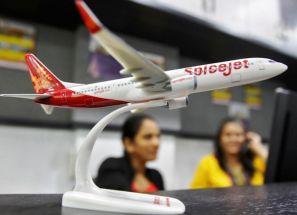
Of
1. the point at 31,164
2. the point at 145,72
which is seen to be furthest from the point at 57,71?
the point at 145,72

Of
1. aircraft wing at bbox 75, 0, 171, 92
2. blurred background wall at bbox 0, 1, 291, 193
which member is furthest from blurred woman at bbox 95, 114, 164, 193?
aircraft wing at bbox 75, 0, 171, 92

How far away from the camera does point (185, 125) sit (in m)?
1.94

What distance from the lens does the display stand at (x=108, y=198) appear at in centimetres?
44

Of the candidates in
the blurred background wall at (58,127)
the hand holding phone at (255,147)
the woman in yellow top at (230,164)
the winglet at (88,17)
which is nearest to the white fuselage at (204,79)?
the winglet at (88,17)

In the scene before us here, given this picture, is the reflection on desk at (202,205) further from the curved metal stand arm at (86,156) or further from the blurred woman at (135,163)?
the blurred woman at (135,163)

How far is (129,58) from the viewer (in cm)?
41

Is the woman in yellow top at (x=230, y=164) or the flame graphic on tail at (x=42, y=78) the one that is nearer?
the flame graphic on tail at (x=42, y=78)

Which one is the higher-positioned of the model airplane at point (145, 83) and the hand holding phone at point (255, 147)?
the model airplane at point (145, 83)

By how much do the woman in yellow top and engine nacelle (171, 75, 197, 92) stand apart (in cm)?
85

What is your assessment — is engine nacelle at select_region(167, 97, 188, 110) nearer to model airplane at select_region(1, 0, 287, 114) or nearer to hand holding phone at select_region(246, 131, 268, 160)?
model airplane at select_region(1, 0, 287, 114)

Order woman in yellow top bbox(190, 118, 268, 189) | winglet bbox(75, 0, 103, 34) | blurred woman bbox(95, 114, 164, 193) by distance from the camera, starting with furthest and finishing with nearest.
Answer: woman in yellow top bbox(190, 118, 268, 189) → blurred woman bbox(95, 114, 164, 193) → winglet bbox(75, 0, 103, 34)

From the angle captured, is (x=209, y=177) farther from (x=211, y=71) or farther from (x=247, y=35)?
(x=211, y=71)

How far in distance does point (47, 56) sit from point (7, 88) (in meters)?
0.31

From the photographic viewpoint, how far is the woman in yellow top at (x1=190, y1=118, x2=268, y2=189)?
1.27m
